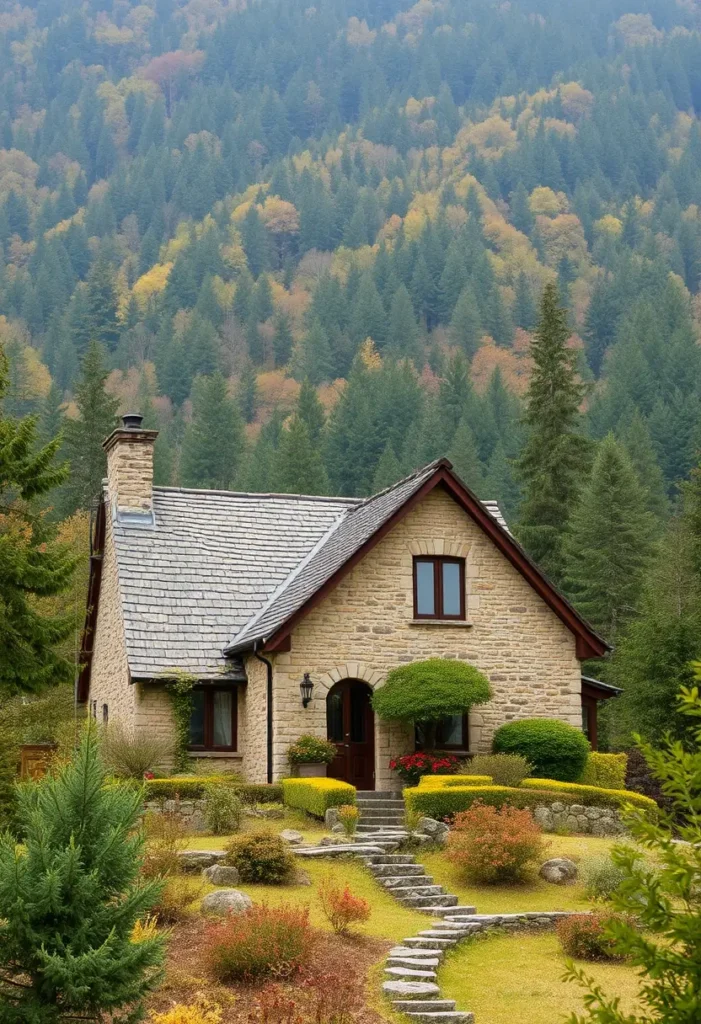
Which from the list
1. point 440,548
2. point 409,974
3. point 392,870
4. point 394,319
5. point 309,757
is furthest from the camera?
point 394,319

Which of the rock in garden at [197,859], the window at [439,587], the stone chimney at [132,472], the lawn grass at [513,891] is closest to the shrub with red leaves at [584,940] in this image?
the lawn grass at [513,891]

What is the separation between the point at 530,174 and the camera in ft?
579

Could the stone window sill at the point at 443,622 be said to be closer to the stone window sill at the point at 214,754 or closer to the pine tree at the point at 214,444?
the stone window sill at the point at 214,754

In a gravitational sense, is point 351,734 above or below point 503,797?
above

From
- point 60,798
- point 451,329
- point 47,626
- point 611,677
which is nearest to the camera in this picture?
point 60,798

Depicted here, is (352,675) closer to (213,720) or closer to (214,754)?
(213,720)

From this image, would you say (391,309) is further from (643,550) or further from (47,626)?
(47,626)

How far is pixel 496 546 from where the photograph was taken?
27.5m

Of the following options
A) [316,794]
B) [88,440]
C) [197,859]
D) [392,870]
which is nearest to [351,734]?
[316,794]

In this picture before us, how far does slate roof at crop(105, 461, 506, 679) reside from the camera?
27094 millimetres

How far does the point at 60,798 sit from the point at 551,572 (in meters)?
41.8

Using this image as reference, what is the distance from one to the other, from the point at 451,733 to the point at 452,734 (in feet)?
0.10

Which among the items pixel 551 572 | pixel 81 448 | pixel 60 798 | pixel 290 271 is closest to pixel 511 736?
pixel 60 798

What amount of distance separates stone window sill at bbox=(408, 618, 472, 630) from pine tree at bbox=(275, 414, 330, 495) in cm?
4187
